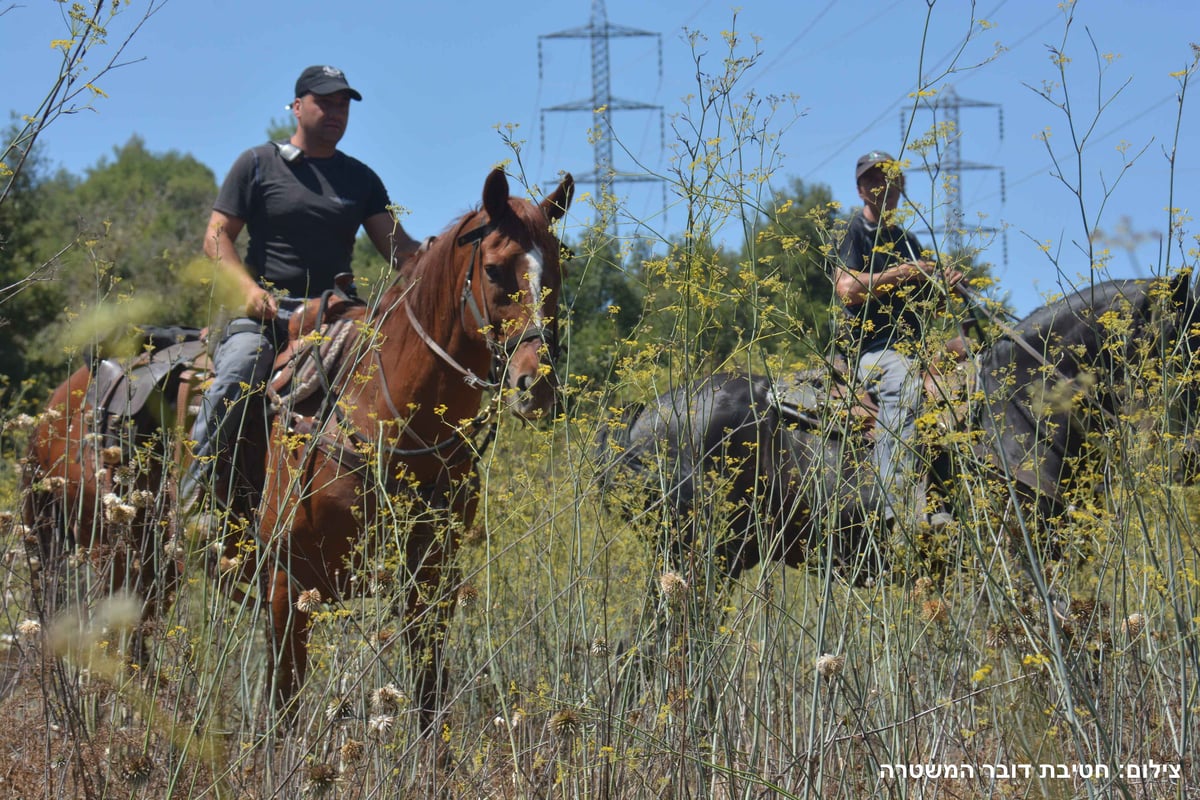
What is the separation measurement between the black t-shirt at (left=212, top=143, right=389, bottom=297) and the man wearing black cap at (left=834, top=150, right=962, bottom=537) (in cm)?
208

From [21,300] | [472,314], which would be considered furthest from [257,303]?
[21,300]

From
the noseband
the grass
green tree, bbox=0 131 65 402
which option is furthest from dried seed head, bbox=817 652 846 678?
green tree, bbox=0 131 65 402

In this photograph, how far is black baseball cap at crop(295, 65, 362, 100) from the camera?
5.16 metres

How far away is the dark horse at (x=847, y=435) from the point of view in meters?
2.68

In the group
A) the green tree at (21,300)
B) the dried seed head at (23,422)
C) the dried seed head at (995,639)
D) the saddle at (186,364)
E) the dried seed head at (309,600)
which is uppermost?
the green tree at (21,300)

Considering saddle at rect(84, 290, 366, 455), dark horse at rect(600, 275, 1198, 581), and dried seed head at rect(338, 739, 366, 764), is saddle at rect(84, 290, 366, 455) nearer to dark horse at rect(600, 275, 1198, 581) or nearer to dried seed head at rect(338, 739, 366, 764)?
dark horse at rect(600, 275, 1198, 581)

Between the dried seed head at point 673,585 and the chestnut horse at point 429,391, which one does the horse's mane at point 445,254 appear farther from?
the dried seed head at point 673,585

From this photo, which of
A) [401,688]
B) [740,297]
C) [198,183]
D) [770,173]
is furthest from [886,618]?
[198,183]

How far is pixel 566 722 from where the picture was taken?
271 cm

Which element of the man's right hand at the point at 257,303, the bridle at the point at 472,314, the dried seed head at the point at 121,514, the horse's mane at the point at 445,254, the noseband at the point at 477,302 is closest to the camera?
the dried seed head at the point at 121,514

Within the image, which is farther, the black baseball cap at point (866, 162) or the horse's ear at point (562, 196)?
the black baseball cap at point (866, 162)

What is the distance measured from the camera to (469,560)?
4164 millimetres

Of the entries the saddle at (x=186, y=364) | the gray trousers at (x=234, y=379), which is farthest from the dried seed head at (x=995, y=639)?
the gray trousers at (x=234, y=379)

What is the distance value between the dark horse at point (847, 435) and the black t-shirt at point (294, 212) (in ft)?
4.60
